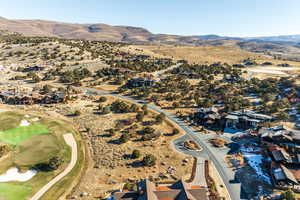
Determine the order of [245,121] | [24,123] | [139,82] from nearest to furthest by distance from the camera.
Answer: [245,121], [24,123], [139,82]

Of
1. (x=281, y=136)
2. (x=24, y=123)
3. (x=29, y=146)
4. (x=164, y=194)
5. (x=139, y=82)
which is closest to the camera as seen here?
(x=164, y=194)

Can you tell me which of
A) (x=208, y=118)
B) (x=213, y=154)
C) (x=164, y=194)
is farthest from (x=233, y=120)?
(x=164, y=194)

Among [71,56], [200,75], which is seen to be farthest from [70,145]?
[71,56]

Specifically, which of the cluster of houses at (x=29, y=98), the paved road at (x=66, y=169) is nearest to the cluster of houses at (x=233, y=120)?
the paved road at (x=66, y=169)

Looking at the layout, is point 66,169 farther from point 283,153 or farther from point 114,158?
point 283,153

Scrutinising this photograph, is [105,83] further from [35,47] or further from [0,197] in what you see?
[35,47]

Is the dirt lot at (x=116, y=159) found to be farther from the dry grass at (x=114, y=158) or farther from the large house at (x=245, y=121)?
the large house at (x=245, y=121)
